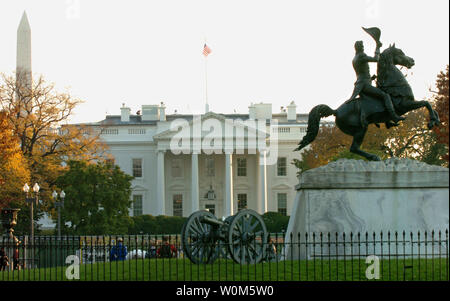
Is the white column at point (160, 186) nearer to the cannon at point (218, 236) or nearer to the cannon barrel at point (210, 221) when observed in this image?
the cannon at point (218, 236)

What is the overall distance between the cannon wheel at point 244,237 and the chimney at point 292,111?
69.0 m

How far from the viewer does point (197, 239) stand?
1675 centimetres

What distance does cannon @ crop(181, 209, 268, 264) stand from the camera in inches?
649

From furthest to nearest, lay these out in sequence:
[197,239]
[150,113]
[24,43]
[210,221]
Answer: [150,113]
[24,43]
[197,239]
[210,221]

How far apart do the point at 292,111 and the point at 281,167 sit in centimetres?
803

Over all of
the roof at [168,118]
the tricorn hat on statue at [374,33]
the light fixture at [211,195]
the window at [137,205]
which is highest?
the roof at [168,118]

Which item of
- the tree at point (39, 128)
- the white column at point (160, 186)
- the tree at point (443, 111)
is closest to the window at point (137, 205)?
the white column at point (160, 186)

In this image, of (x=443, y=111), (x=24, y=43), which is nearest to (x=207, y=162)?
(x=24, y=43)

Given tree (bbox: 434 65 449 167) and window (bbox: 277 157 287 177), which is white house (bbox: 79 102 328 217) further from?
tree (bbox: 434 65 449 167)

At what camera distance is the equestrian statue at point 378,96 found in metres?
17.9

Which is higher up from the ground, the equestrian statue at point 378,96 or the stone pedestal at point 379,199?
the equestrian statue at point 378,96

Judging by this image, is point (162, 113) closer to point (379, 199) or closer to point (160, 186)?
point (160, 186)
